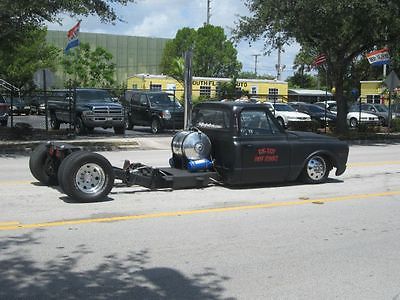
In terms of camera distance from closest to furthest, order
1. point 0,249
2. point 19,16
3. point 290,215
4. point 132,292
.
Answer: point 132,292
point 0,249
point 290,215
point 19,16

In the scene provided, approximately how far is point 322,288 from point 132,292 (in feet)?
5.53

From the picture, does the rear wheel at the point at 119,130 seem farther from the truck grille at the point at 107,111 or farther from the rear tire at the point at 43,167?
the rear tire at the point at 43,167

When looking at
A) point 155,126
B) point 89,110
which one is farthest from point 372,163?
point 155,126

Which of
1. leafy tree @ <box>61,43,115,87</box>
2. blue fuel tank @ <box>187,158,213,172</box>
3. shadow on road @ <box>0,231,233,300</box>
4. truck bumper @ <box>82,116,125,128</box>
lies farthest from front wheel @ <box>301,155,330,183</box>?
leafy tree @ <box>61,43,115,87</box>

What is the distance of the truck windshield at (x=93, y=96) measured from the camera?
23403 mm

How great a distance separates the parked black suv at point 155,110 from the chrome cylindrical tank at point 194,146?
1502cm

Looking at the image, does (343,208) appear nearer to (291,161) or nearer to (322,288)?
(291,161)

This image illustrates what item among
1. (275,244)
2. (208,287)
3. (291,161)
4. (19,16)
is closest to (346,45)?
(19,16)

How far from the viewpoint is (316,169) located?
10938mm

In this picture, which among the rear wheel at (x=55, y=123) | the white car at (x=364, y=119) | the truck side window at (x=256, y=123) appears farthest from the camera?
the white car at (x=364, y=119)

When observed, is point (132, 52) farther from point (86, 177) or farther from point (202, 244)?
point (202, 244)

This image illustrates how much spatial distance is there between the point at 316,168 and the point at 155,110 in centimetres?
1525

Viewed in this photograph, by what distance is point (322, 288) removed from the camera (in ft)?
16.9

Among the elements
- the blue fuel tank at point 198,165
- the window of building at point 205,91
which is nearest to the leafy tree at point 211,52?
the window of building at point 205,91
